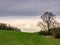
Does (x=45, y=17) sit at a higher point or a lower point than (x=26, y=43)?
higher

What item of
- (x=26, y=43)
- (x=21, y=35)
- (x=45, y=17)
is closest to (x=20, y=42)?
(x=26, y=43)

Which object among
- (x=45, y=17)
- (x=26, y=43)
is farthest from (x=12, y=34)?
(x=45, y=17)

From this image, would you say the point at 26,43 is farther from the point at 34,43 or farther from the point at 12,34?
the point at 12,34

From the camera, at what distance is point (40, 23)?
44656 millimetres

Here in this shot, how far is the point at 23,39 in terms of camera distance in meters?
12.9

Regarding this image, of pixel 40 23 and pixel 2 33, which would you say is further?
pixel 40 23

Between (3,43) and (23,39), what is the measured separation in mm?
1369

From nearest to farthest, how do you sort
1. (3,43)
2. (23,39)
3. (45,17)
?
(3,43) → (23,39) → (45,17)

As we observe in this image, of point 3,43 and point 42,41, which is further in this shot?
point 42,41

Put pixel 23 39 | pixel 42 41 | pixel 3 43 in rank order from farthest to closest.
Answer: pixel 42 41, pixel 23 39, pixel 3 43

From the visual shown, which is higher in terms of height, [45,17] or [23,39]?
[45,17]

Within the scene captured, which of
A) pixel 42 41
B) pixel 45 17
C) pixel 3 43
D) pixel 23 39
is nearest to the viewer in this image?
pixel 3 43

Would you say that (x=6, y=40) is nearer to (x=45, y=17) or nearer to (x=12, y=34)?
(x=12, y=34)

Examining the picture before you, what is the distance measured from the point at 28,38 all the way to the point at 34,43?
0.51m
